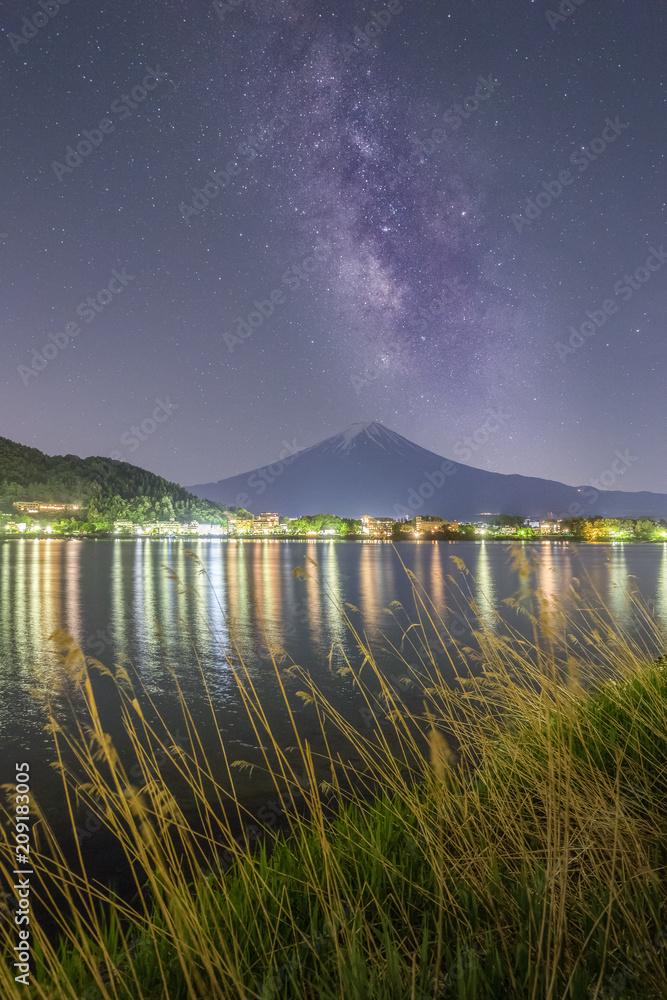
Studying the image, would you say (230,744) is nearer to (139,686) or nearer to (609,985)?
(139,686)

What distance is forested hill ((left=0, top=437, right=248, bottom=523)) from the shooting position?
13750 centimetres

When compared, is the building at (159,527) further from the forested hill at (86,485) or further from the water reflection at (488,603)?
the water reflection at (488,603)

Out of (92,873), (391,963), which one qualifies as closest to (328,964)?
(391,963)

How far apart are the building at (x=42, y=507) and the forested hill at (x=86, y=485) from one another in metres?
0.94

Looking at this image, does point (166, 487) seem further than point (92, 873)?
Yes

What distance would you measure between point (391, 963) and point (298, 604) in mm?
17266

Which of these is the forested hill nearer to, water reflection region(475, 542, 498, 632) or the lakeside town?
the lakeside town

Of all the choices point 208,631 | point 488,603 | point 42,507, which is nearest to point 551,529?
point 42,507

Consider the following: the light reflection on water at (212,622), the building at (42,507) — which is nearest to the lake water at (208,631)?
the light reflection on water at (212,622)

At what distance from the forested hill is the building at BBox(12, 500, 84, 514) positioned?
942 mm

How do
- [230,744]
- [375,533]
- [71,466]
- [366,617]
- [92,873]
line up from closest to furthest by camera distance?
[92,873] → [230,744] → [366,617] → [71,466] → [375,533]

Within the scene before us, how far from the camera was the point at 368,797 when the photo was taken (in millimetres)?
4945

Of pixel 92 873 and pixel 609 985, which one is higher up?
pixel 609 985

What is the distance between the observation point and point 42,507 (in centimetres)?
13925
